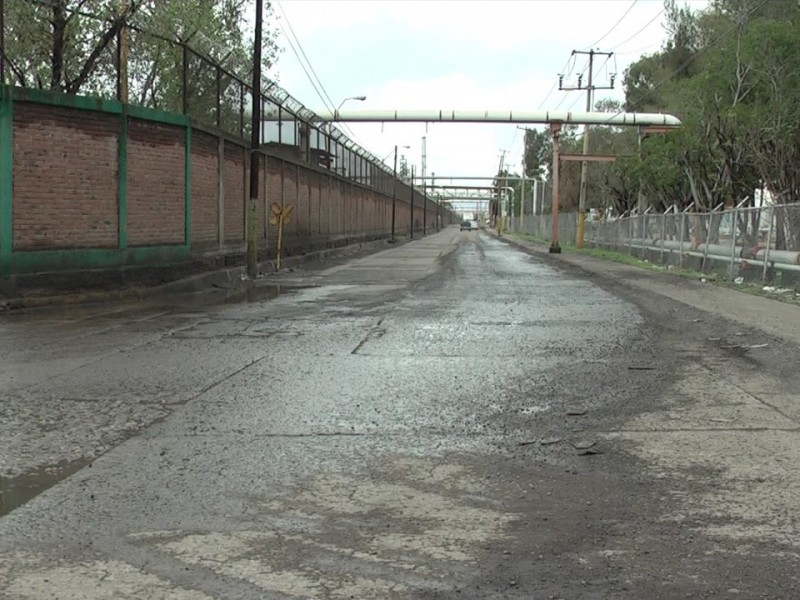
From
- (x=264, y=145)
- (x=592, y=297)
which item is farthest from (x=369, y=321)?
(x=264, y=145)

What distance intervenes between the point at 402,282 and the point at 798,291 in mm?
8973

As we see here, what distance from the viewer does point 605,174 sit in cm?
5756

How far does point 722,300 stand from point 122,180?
1206cm

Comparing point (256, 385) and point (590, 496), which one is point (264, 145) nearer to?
point (256, 385)

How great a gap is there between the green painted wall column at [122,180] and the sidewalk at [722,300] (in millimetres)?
10994

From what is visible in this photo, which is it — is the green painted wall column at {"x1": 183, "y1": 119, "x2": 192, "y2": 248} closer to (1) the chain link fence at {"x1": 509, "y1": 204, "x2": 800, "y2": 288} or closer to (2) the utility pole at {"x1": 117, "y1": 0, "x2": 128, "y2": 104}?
(2) the utility pole at {"x1": 117, "y1": 0, "x2": 128, "y2": 104}

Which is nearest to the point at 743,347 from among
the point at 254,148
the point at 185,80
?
the point at 254,148

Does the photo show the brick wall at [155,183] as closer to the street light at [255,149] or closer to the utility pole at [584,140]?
the street light at [255,149]

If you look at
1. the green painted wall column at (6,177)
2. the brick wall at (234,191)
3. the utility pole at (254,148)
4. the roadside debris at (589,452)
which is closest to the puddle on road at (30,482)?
the roadside debris at (589,452)

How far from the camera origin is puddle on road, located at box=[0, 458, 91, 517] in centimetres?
440

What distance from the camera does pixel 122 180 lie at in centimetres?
1527

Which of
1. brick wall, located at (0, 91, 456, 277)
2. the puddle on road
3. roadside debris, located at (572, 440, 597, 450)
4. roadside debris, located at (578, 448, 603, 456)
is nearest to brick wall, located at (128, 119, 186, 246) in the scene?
brick wall, located at (0, 91, 456, 277)

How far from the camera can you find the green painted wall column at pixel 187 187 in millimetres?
17531

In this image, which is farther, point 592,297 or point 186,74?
point 186,74
